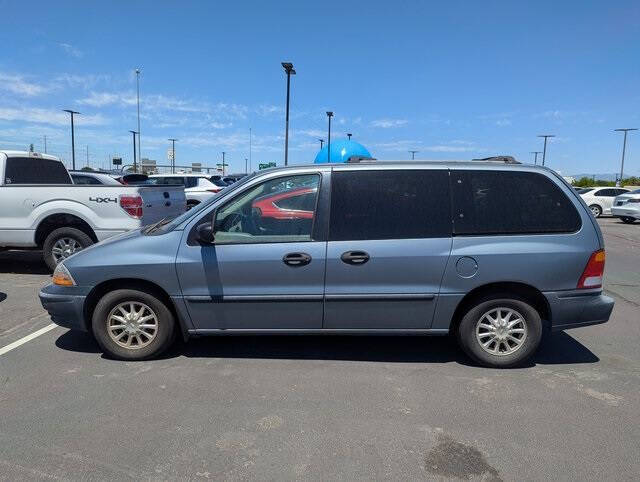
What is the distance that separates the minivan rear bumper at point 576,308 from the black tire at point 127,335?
3273 mm

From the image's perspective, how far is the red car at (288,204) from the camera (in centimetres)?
420

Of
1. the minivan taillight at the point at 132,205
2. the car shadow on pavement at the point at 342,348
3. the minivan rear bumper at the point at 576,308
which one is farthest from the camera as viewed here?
the minivan taillight at the point at 132,205

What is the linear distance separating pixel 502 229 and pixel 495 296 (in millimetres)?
575

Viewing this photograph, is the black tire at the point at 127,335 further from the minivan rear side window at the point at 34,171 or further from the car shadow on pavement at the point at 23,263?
the minivan rear side window at the point at 34,171

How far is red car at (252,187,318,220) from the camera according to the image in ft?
13.8

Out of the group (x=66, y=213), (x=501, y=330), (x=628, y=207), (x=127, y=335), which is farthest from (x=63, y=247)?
(x=628, y=207)

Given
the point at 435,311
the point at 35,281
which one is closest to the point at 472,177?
the point at 435,311

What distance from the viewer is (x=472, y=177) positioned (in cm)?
423

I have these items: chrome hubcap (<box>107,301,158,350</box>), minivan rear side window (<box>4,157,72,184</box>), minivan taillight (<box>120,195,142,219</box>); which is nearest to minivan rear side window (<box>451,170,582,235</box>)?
chrome hubcap (<box>107,301,158,350</box>)

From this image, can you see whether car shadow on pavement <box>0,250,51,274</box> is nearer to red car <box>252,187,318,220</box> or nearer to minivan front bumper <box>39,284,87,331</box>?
minivan front bumper <box>39,284,87,331</box>

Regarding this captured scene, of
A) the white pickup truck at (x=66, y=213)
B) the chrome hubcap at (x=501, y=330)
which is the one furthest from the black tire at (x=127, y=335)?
the white pickup truck at (x=66, y=213)

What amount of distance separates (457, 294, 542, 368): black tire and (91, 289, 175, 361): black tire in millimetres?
2572

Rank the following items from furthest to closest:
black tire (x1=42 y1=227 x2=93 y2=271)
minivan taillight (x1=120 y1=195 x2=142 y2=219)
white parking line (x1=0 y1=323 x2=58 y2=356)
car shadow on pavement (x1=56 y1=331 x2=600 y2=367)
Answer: black tire (x1=42 y1=227 x2=93 y2=271) → minivan taillight (x1=120 y1=195 x2=142 y2=219) → white parking line (x1=0 y1=323 x2=58 y2=356) → car shadow on pavement (x1=56 y1=331 x2=600 y2=367)

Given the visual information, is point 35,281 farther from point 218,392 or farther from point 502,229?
point 502,229
